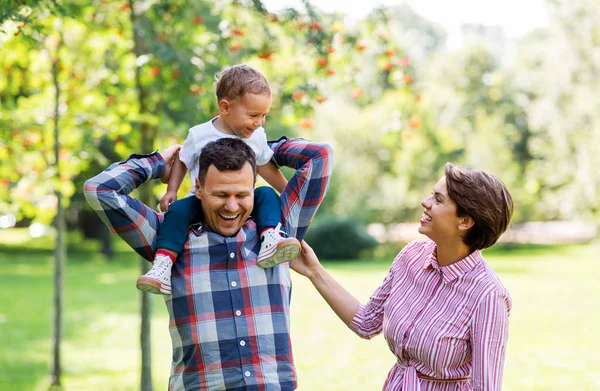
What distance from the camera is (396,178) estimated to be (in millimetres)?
32188

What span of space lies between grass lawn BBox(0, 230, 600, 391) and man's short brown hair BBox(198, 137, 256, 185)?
7.27 meters

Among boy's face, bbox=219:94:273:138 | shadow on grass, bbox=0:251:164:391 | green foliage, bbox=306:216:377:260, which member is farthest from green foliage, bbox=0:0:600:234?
green foliage, bbox=306:216:377:260

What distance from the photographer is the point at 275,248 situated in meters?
2.69

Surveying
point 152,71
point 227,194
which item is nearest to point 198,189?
point 227,194

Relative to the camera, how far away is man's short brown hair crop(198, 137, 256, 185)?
2.67m

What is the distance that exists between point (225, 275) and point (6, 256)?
2947 centimetres

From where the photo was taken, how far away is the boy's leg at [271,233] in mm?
2697

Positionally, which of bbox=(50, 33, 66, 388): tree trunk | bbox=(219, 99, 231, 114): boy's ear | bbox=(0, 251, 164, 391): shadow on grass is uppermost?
bbox=(219, 99, 231, 114): boy's ear

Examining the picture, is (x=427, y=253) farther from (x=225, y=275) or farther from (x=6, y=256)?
(x=6, y=256)

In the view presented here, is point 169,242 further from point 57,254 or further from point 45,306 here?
point 45,306

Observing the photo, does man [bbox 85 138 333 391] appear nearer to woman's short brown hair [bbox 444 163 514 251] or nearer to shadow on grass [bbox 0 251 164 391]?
woman's short brown hair [bbox 444 163 514 251]

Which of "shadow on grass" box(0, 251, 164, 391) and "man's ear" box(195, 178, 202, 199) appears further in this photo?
"shadow on grass" box(0, 251, 164, 391)

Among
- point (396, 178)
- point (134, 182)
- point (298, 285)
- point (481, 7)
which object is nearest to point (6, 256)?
point (298, 285)

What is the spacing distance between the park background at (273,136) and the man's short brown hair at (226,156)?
3.89 feet
